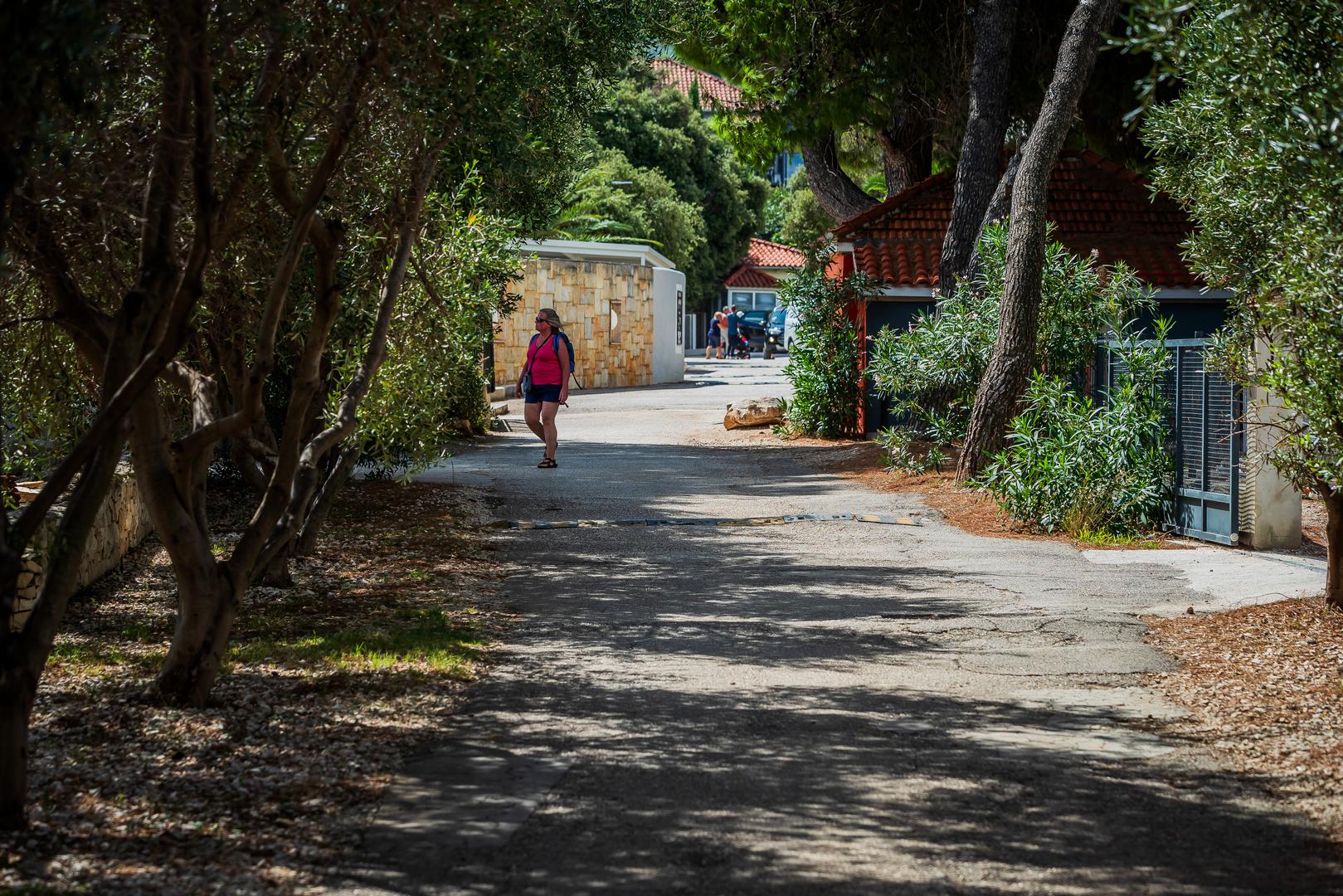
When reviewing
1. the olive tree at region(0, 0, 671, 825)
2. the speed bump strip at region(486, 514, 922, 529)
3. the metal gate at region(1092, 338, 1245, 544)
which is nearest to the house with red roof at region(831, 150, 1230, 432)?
the speed bump strip at region(486, 514, 922, 529)

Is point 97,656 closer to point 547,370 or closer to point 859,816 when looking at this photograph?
point 859,816

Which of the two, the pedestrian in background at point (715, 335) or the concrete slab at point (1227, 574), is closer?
the concrete slab at point (1227, 574)

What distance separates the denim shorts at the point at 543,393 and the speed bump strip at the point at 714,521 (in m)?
4.00

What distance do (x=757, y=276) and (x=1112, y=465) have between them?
167 feet

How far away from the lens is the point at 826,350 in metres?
19.9

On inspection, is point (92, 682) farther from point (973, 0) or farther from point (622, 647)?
point (973, 0)

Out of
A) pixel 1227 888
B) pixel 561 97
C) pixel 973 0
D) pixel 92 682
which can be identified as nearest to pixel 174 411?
pixel 92 682

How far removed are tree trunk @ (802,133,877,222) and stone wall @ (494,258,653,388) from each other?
33.1ft

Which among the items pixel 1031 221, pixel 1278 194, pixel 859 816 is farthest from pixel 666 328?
pixel 859 816

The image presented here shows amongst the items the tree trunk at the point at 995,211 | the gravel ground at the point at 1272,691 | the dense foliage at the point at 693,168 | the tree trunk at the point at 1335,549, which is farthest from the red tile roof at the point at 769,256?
the gravel ground at the point at 1272,691

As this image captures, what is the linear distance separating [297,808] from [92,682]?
2101mm

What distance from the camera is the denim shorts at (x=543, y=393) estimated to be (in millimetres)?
15930

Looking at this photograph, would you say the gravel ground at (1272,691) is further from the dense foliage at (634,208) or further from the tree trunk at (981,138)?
Result: the dense foliage at (634,208)

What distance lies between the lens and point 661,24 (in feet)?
45.0
